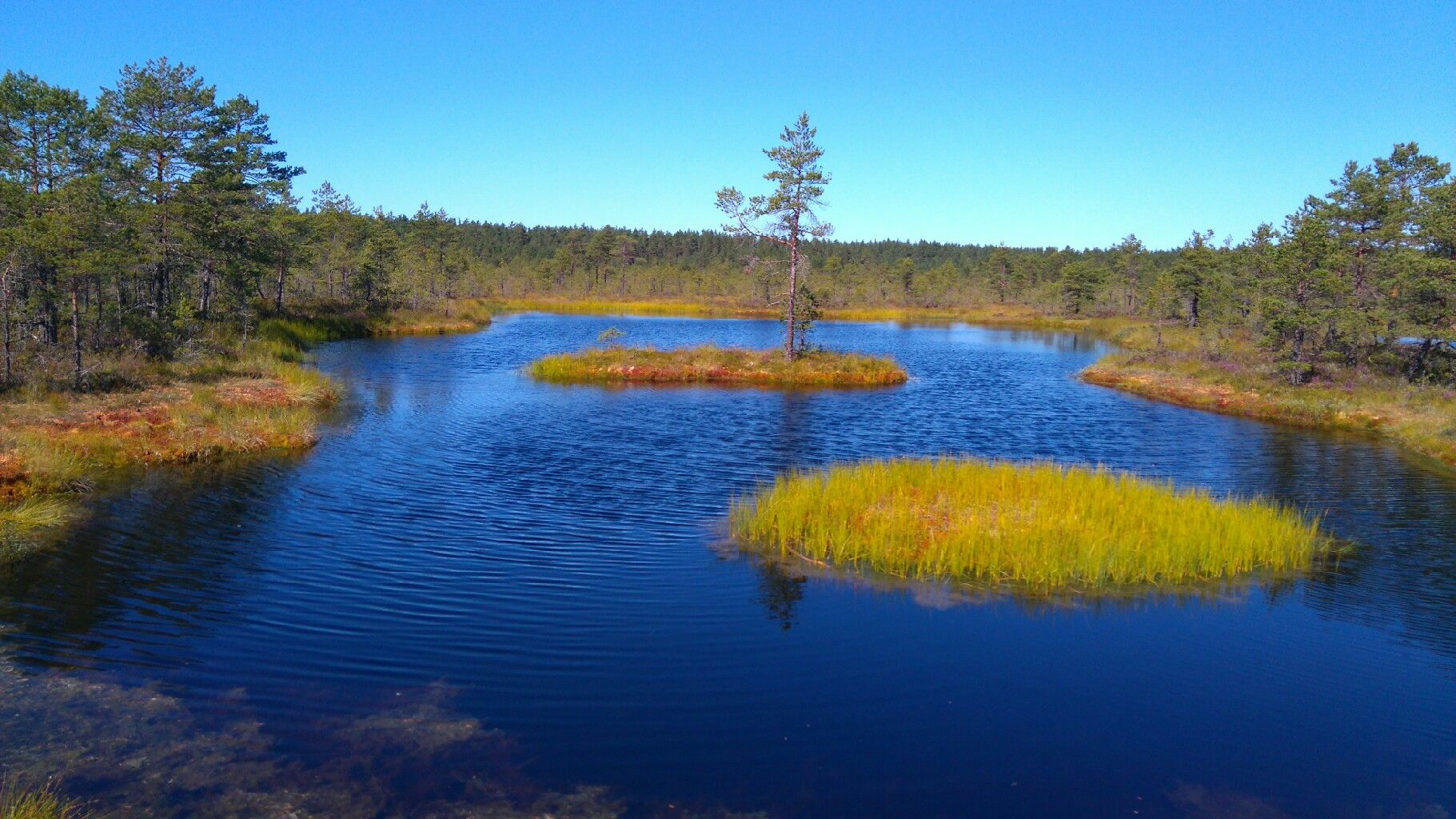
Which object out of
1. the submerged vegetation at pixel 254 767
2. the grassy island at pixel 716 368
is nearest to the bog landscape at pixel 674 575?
the submerged vegetation at pixel 254 767

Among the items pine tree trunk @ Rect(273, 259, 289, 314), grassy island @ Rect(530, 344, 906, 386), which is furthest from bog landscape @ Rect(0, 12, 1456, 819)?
pine tree trunk @ Rect(273, 259, 289, 314)

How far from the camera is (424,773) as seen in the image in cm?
796

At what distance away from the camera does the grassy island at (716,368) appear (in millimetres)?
42844

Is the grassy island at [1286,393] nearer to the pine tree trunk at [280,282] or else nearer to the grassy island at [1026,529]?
the grassy island at [1026,529]

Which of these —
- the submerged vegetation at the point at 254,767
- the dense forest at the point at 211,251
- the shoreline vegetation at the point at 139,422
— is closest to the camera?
the submerged vegetation at the point at 254,767

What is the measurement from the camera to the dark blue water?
8.45 m

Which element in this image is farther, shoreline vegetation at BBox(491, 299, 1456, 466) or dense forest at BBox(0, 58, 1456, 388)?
shoreline vegetation at BBox(491, 299, 1456, 466)

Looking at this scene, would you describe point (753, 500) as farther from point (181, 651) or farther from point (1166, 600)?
point (181, 651)

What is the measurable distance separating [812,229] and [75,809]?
38.8 metres

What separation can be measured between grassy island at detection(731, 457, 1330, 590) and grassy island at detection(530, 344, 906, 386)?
84.0 feet

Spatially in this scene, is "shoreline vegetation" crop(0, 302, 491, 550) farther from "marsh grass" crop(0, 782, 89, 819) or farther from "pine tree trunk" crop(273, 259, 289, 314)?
"pine tree trunk" crop(273, 259, 289, 314)

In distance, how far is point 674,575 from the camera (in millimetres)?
14086

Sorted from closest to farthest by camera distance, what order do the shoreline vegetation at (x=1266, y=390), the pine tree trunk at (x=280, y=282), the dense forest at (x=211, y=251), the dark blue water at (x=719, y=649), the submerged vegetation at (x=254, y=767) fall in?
the submerged vegetation at (x=254, y=767), the dark blue water at (x=719, y=649), the dense forest at (x=211, y=251), the shoreline vegetation at (x=1266, y=390), the pine tree trunk at (x=280, y=282)

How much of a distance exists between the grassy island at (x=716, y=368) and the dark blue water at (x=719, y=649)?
69.6 feet
